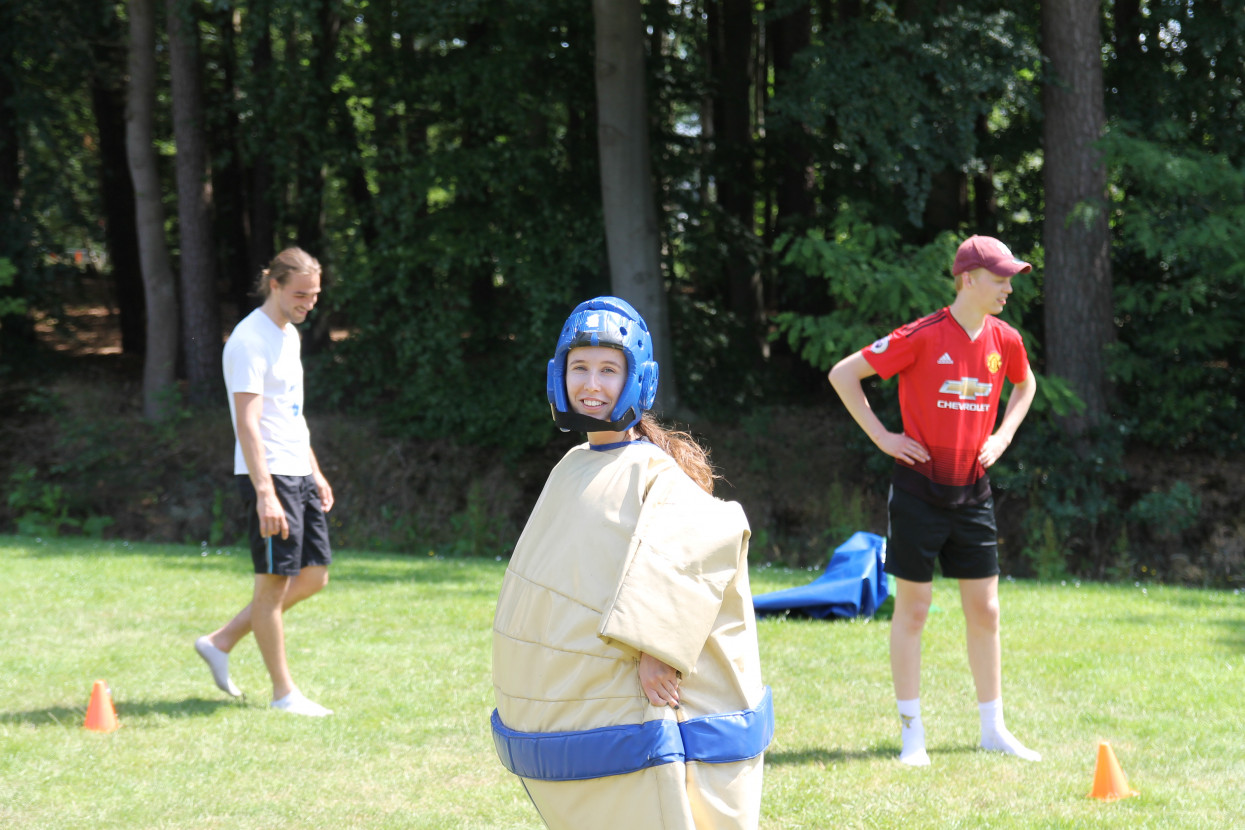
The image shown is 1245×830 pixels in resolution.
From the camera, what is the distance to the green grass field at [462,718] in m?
4.65

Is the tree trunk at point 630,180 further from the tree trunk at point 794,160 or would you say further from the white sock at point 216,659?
the white sock at point 216,659

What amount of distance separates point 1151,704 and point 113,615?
6759 mm

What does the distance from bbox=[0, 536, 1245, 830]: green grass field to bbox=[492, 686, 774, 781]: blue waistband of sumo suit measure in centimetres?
175

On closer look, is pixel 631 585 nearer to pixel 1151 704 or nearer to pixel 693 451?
pixel 693 451

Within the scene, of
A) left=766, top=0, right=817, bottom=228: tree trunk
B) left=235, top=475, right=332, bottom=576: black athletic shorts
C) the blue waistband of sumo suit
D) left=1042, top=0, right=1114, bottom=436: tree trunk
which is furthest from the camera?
left=766, top=0, right=817, bottom=228: tree trunk

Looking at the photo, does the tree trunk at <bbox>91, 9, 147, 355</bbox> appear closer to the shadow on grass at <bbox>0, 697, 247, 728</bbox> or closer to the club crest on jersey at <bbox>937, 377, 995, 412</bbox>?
the shadow on grass at <bbox>0, 697, 247, 728</bbox>

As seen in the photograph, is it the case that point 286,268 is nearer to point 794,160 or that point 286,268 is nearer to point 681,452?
point 681,452

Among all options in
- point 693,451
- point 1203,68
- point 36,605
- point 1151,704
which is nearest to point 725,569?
point 693,451

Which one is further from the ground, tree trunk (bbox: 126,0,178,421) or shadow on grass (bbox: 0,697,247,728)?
tree trunk (bbox: 126,0,178,421)

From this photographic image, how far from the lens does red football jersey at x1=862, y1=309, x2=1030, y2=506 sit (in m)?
5.20

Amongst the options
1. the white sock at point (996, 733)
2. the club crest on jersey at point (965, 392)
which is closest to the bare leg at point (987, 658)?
the white sock at point (996, 733)

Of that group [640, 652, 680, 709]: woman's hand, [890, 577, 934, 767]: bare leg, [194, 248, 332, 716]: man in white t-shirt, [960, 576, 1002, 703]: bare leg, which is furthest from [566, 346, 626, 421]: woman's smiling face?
[194, 248, 332, 716]: man in white t-shirt

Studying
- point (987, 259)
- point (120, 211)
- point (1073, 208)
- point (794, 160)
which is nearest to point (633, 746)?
point (987, 259)

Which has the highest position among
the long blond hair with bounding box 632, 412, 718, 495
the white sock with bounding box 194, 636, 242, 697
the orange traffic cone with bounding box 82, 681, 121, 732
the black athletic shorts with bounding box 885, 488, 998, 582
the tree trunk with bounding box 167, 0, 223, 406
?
the tree trunk with bounding box 167, 0, 223, 406
